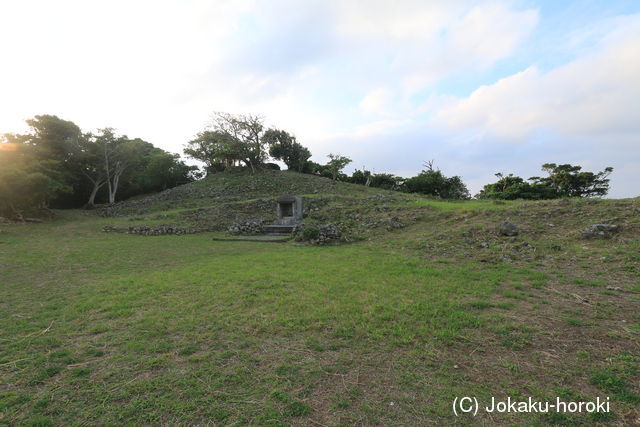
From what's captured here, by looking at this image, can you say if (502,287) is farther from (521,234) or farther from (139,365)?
(139,365)

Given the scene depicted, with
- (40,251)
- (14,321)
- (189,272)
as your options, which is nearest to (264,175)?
(40,251)

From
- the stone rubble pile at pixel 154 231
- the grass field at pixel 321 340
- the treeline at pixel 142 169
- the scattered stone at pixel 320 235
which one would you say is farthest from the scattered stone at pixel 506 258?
the treeline at pixel 142 169

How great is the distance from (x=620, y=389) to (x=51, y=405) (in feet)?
17.7

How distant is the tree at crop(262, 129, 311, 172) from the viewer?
1563 inches

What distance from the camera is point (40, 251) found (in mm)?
A: 9656

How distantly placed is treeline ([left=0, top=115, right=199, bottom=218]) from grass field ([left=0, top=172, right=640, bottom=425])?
52.9 ft

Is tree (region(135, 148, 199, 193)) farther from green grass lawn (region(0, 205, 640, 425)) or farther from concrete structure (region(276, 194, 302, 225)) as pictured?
green grass lawn (region(0, 205, 640, 425))

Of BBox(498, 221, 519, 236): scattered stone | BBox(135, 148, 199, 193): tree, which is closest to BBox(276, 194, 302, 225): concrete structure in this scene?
BBox(498, 221, 519, 236): scattered stone

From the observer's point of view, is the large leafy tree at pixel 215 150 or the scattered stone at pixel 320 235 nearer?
the scattered stone at pixel 320 235

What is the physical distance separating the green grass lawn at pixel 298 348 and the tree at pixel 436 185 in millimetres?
28039

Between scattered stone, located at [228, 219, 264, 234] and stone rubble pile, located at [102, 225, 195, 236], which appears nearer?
scattered stone, located at [228, 219, 264, 234]

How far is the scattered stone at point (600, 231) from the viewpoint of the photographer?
7590 millimetres

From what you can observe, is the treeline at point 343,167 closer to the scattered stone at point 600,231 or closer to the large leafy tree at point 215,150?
the large leafy tree at point 215,150

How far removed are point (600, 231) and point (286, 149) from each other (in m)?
37.0
